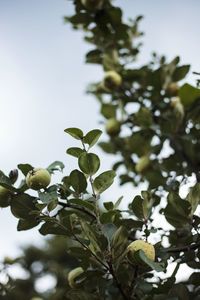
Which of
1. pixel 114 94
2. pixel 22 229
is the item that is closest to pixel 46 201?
pixel 22 229

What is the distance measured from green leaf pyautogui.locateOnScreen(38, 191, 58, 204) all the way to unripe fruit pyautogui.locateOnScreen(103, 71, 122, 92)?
107cm

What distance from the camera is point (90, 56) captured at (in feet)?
6.86

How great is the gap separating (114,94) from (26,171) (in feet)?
3.58

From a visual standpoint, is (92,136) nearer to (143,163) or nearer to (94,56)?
(143,163)

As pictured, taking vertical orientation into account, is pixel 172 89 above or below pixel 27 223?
above

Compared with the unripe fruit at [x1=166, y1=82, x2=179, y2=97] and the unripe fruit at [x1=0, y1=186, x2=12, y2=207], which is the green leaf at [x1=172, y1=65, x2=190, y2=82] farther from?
the unripe fruit at [x1=0, y1=186, x2=12, y2=207]

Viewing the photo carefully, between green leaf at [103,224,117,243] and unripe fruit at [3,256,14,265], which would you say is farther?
unripe fruit at [3,256,14,265]

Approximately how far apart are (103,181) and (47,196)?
0.69 ft

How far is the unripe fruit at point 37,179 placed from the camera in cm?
96

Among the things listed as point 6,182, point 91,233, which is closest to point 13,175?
point 6,182

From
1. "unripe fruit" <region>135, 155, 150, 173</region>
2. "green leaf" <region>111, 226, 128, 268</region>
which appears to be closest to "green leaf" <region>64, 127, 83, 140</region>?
→ "green leaf" <region>111, 226, 128, 268</region>

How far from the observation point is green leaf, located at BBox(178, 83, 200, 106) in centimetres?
71

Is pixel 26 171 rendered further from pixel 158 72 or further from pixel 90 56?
pixel 90 56

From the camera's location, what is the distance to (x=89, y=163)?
3.27 feet
